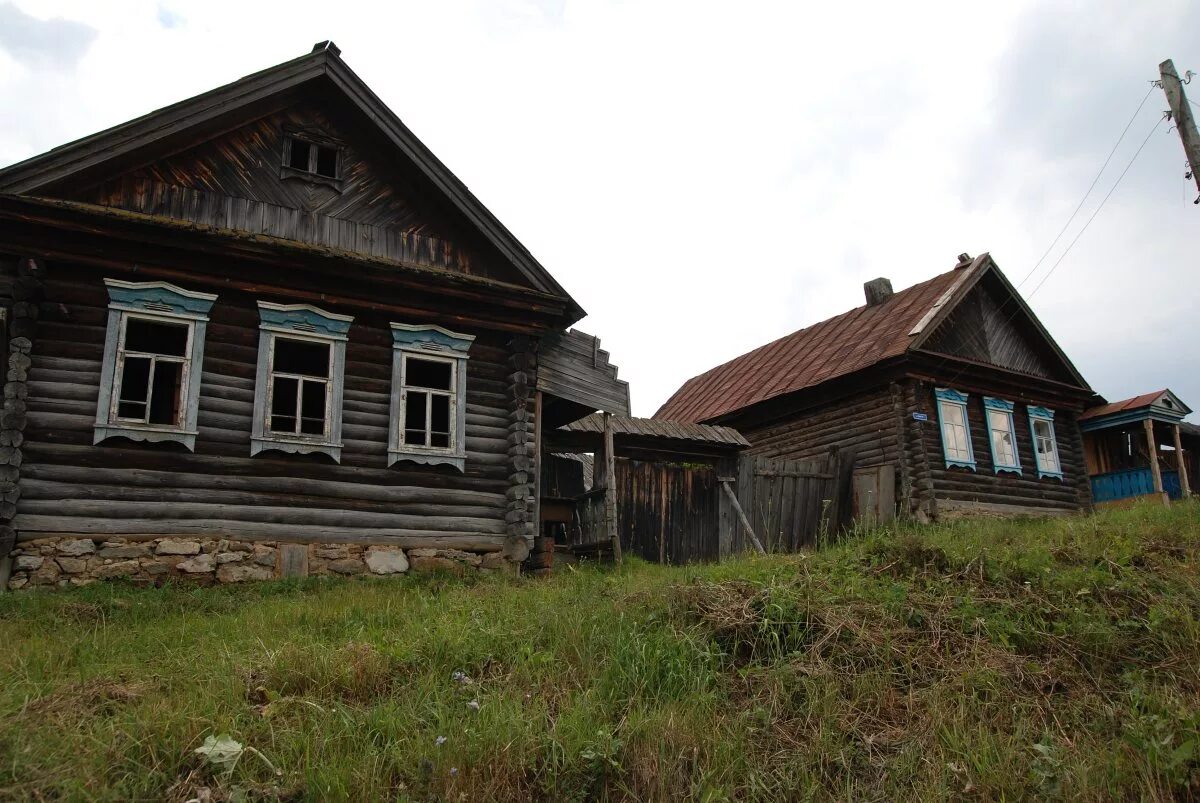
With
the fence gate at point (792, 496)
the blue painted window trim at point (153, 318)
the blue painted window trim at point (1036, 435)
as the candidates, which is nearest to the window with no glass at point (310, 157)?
the blue painted window trim at point (153, 318)

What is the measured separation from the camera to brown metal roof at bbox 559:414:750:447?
45.9 feet

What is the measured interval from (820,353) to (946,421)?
339cm

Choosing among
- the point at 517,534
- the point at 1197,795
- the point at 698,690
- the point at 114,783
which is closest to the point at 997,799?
the point at 1197,795

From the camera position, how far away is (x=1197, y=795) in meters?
3.86

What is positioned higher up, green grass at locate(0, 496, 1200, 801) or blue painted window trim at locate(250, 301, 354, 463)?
blue painted window trim at locate(250, 301, 354, 463)

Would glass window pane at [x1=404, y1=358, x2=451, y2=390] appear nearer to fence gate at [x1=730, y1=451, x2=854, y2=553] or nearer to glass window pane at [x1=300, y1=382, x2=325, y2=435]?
glass window pane at [x1=300, y1=382, x2=325, y2=435]

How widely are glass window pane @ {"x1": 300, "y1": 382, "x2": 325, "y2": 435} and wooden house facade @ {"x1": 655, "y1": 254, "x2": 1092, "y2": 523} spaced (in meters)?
10.4

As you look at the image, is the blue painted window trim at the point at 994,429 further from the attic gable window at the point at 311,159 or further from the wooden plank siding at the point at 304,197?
the attic gable window at the point at 311,159

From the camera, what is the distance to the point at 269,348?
33.7 ft

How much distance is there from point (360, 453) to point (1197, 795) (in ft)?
29.9

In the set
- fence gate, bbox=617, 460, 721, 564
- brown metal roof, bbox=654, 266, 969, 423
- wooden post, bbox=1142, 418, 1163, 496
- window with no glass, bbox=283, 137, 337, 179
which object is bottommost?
fence gate, bbox=617, 460, 721, 564

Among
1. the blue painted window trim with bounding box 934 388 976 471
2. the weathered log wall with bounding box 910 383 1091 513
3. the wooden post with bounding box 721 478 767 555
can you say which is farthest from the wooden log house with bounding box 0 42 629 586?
the blue painted window trim with bounding box 934 388 976 471

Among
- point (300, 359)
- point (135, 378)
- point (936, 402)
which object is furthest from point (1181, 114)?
point (135, 378)

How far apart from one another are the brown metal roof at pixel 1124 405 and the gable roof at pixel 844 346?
0.90m
